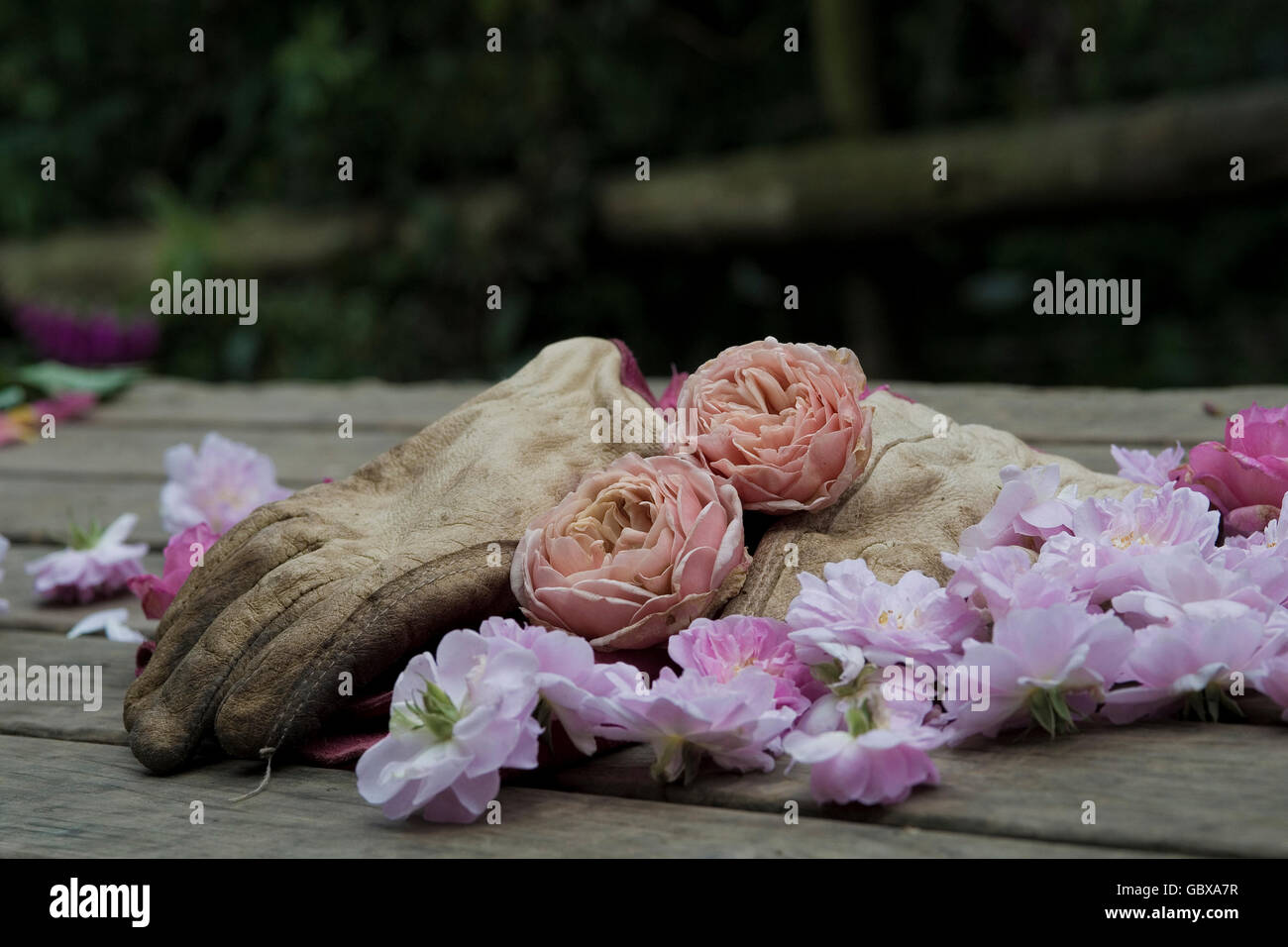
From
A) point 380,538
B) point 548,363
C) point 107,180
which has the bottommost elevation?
point 380,538

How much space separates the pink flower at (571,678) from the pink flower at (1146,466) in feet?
2.17

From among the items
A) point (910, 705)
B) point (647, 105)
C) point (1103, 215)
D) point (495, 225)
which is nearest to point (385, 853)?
point (910, 705)

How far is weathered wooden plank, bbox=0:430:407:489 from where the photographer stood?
8.04 feet

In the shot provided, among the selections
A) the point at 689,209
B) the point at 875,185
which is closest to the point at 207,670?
the point at 875,185

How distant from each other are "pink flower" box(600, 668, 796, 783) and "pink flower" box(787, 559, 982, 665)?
0.21 feet

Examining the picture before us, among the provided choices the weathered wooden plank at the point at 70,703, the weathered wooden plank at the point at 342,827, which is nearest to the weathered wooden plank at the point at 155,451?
the weathered wooden plank at the point at 70,703

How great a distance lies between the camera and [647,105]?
17.4ft

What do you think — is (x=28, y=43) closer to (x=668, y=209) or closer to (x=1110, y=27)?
(x=668, y=209)

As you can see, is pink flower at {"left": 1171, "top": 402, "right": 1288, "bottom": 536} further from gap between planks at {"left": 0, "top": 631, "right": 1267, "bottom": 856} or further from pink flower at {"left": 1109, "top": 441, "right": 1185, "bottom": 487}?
gap between planks at {"left": 0, "top": 631, "right": 1267, "bottom": 856}

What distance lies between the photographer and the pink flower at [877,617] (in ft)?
3.78

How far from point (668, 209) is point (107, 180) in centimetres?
279

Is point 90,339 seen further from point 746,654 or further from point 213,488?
point 746,654

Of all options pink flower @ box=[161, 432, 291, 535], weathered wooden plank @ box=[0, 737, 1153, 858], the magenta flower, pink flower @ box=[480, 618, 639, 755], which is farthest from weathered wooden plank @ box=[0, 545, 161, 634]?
the magenta flower

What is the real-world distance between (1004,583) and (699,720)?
28 cm
